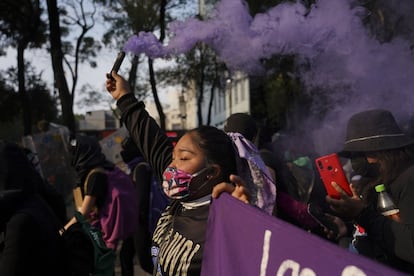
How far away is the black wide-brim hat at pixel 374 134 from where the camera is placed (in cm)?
252

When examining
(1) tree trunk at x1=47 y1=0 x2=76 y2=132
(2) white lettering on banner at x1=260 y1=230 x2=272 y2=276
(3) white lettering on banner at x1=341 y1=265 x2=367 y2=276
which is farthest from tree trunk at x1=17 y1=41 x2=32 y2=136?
(3) white lettering on banner at x1=341 y1=265 x2=367 y2=276

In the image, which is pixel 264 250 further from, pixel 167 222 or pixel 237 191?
pixel 167 222

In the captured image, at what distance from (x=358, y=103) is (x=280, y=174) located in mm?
1320

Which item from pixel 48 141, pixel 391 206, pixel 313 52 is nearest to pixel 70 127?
pixel 48 141

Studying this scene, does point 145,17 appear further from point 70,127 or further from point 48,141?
point 48,141

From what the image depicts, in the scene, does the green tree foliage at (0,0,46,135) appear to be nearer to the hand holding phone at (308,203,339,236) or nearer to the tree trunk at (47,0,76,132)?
the tree trunk at (47,0,76,132)

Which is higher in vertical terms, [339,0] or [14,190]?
[339,0]

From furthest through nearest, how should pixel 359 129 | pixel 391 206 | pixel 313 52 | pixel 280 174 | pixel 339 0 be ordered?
pixel 313 52 < pixel 339 0 < pixel 280 174 < pixel 359 129 < pixel 391 206

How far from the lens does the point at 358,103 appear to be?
4652 millimetres

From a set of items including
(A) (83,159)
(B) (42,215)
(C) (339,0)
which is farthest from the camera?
(A) (83,159)

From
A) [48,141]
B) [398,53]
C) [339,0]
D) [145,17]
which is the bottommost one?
[48,141]

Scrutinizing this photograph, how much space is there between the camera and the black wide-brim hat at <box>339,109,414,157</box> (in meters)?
2.52

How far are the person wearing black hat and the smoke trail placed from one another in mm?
1555

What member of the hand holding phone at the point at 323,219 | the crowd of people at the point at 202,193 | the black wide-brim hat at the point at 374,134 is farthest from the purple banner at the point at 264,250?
the black wide-brim hat at the point at 374,134
